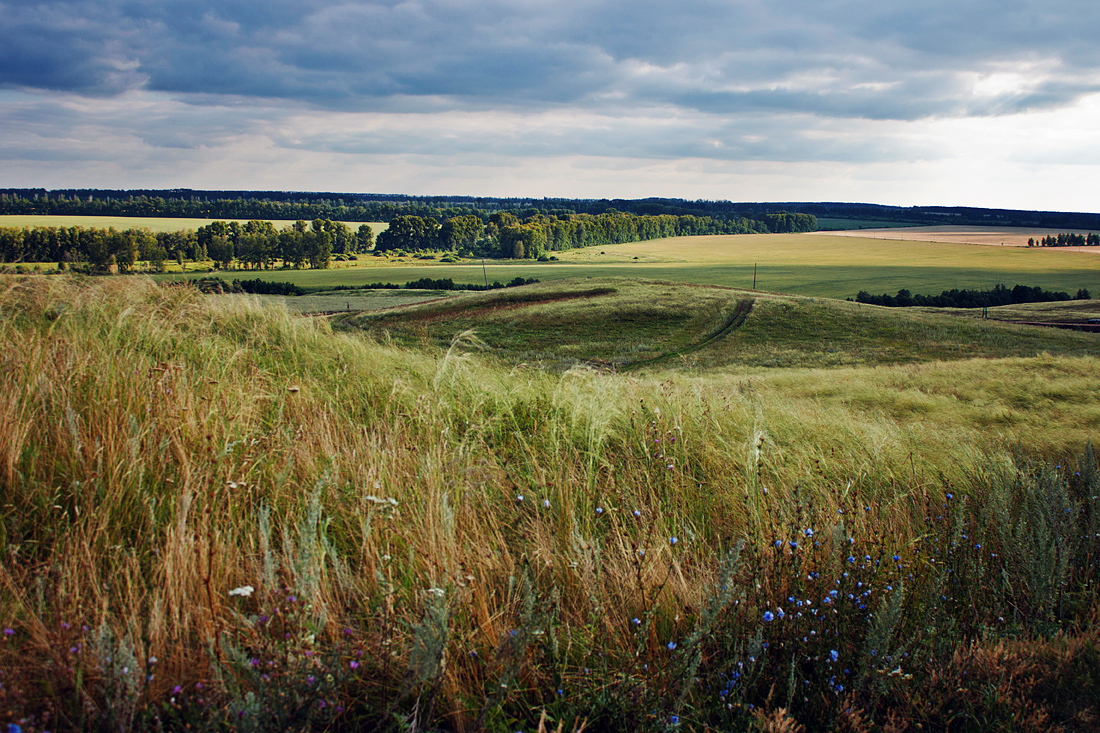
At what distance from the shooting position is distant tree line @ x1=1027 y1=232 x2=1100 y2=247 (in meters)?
145

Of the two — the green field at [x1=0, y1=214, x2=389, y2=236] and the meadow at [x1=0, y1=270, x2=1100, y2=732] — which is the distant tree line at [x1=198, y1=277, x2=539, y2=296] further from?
the meadow at [x1=0, y1=270, x2=1100, y2=732]

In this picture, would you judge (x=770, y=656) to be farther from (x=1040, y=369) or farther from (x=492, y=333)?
(x=492, y=333)

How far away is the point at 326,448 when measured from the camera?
3.88 m

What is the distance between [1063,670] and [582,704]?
218cm

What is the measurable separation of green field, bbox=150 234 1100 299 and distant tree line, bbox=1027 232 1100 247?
17231mm

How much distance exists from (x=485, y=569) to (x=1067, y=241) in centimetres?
19614

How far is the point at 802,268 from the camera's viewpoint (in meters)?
128

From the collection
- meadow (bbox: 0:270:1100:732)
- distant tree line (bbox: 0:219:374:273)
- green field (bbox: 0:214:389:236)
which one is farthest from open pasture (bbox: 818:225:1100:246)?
green field (bbox: 0:214:389:236)

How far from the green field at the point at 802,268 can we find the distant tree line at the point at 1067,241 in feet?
56.5

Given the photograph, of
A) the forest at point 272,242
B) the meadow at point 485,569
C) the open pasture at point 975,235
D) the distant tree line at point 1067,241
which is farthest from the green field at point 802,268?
the meadow at point 485,569

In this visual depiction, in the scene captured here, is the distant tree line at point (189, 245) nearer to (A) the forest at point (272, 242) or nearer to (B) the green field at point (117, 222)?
(A) the forest at point (272, 242)

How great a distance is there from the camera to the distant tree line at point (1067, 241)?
14476cm

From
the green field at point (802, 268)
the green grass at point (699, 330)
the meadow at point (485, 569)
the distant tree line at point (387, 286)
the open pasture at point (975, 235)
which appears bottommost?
the green grass at point (699, 330)

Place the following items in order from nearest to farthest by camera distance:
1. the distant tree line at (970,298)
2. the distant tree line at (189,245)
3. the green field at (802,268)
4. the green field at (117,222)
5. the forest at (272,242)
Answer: the distant tree line at (970,298) → the distant tree line at (189,245) → the forest at (272,242) → the green field at (802,268) → the green field at (117,222)
